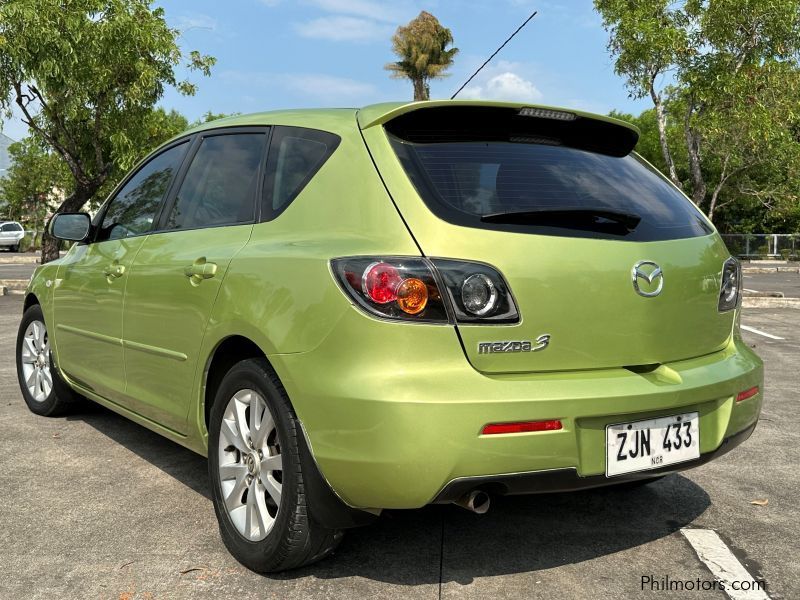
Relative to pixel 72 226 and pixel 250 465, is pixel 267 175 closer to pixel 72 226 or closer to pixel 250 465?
pixel 250 465

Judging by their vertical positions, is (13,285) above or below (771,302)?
above

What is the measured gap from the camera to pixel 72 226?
4.64 metres

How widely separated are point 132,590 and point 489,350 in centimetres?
149

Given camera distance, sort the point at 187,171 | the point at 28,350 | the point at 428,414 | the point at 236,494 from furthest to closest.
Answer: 1. the point at 28,350
2. the point at 187,171
3. the point at 236,494
4. the point at 428,414

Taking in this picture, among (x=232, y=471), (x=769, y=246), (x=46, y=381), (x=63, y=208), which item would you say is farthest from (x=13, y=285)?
(x=769, y=246)

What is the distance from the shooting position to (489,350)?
250cm

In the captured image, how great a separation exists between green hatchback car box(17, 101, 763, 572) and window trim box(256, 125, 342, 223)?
0.01 m

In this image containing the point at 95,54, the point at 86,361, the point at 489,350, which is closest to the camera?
the point at 489,350

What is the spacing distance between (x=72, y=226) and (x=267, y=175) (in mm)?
1910

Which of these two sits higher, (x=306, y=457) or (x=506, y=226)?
(x=506, y=226)

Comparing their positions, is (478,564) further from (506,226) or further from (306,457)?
(506,226)

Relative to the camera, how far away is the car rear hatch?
257cm

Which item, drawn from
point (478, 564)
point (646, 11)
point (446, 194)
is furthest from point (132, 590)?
point (646, 11)

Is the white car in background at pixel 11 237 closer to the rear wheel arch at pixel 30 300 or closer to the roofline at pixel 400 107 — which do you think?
the rear wheel arch at pixel 30 300
